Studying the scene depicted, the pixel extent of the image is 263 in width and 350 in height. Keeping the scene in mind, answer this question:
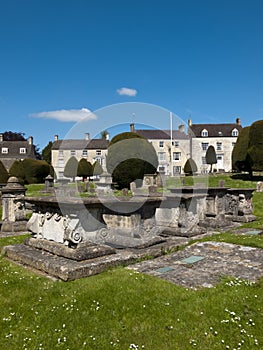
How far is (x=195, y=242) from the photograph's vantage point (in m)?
8.05

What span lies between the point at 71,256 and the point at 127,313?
2186mm

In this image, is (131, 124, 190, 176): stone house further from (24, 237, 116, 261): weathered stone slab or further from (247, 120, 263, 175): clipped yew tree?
(24, 237, 116, 261): weathered stone slab

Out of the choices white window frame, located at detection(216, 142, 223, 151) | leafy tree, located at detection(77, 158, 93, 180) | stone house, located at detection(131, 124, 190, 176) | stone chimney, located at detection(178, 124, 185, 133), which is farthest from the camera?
white window frame, located at detection(216, 142, 223, 151)

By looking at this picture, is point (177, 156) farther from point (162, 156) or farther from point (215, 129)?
point (215, 129)

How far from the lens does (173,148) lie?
49062 mm

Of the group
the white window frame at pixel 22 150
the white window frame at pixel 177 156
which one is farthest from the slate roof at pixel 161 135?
the white window frame at pixel 22 150

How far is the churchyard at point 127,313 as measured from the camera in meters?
3.12

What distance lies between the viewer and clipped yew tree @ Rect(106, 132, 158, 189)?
2764cm

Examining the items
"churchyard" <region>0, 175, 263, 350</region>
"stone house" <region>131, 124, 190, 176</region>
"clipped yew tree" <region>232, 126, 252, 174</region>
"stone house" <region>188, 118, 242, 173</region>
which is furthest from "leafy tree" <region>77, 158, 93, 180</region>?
"churchyard" <region>0, 175, 263, 350</region>

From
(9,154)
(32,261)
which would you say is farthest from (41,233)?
(9,154)

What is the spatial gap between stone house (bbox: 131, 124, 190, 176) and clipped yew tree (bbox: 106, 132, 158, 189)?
17.8 m

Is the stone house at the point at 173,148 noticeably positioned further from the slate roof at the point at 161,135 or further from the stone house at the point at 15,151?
the stone house at the point at 15,151

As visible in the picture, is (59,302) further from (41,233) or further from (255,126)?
(255,126)

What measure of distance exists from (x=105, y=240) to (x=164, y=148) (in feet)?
145
